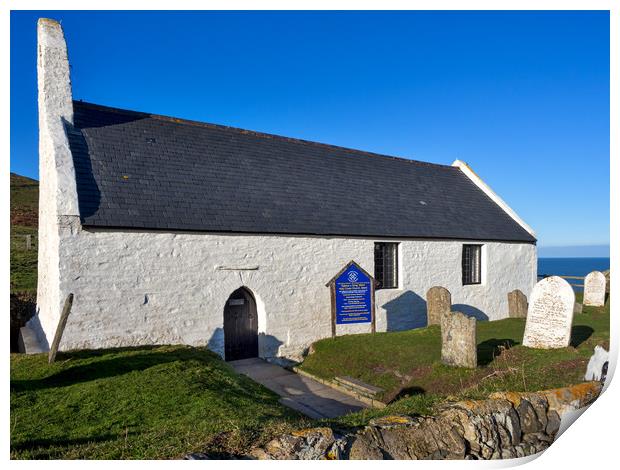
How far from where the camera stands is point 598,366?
7984 millimetres

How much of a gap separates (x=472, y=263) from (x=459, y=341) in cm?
1025

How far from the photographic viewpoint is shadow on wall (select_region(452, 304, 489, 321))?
18438 millimetres

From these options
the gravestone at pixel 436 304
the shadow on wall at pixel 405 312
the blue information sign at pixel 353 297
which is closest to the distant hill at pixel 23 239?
the blue information sign at pixel 353 297

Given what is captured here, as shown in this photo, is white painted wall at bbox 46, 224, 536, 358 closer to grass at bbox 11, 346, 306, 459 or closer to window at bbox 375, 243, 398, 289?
window at bbox 375, 243, 398, 289

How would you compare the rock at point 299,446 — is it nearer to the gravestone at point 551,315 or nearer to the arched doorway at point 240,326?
the gravestone at point 551,315

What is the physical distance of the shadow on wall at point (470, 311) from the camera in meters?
18.4

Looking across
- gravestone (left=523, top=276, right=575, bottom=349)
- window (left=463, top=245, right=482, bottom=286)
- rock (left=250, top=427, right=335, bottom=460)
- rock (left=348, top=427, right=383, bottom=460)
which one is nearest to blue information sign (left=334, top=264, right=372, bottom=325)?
gravestone (left=523, top=276, right=575, bottom=349)

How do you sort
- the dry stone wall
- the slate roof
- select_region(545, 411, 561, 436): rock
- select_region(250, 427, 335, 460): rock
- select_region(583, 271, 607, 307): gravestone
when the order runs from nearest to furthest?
select_region(250, 427, 335, 460): rock
the dry stone wall
select_region(545, 411, 561, 436): rock
the slate roof
select_region(583, 271, 607, 307): gravestone

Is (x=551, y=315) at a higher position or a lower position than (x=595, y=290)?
higher

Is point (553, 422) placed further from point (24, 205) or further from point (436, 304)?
point (24, 205)

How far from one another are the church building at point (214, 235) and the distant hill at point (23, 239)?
4833 mm

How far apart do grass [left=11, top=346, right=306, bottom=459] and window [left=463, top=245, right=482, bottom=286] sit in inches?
507

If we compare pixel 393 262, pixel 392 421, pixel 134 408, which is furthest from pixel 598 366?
pixel 393 262

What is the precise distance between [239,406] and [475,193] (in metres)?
19.2
